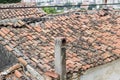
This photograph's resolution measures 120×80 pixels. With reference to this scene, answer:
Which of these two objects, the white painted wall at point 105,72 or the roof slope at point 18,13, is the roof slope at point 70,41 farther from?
the roof slope at point 18,13

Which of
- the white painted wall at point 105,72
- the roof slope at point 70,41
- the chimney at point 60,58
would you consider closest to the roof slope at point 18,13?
the roof slope at point 70,41

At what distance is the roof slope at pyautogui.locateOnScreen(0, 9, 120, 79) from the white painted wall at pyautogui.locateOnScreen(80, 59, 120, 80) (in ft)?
0.87

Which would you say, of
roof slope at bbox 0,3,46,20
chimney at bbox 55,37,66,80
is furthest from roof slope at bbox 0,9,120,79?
roof slope at bbox 0,3,46,20

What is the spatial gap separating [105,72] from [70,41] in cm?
144

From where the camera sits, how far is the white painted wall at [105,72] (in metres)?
8.16

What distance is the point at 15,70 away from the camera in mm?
7289

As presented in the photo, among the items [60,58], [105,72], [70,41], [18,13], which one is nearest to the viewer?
[60,58]

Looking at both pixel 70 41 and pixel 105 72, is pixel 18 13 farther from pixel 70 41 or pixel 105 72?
pixel 105 72

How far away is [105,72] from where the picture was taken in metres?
8.78

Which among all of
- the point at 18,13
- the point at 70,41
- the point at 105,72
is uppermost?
the point at 70,41

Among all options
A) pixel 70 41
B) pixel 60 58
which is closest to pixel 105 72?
pixel 70 41

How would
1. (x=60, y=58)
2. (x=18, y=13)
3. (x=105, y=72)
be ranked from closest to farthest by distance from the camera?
(x=60, y=58) → (x=105, y=72) → (x=18, y=13)

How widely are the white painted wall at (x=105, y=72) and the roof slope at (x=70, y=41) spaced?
27cm

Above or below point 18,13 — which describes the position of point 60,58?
above
